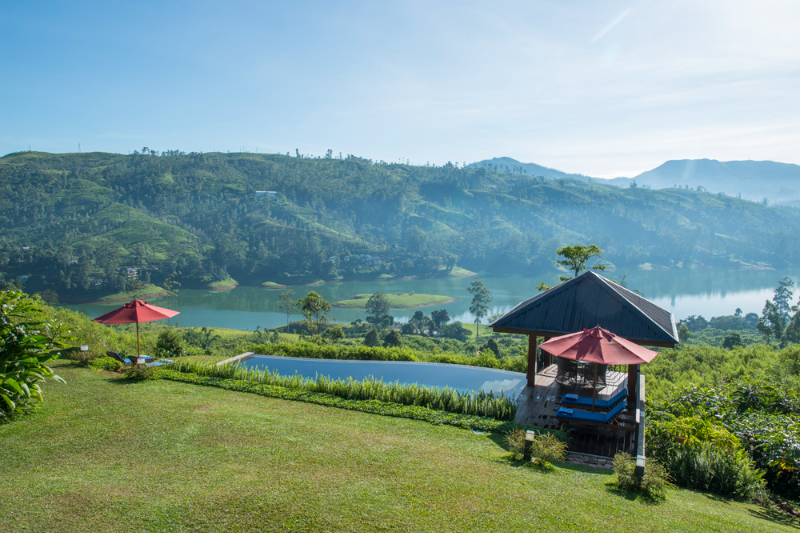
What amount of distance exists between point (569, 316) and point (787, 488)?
3133mm

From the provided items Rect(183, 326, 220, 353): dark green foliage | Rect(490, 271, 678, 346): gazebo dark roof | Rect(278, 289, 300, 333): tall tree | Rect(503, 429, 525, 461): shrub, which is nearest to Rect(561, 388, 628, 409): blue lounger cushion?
Rect(490, 271, 678, 346): gazebo dark roof

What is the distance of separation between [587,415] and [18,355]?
701 cm

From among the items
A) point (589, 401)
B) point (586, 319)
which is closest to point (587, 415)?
point (589, 401)

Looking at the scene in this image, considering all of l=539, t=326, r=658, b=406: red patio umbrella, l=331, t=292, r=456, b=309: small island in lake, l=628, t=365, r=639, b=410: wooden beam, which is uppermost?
l=539, t=326, r=658, b=406: red patio umbrella

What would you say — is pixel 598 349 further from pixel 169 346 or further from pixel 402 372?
pixel 169 346

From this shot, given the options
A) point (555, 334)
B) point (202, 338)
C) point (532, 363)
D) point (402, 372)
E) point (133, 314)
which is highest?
point (555, 334)

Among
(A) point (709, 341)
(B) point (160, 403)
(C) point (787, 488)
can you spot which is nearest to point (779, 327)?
(A) point (709, 341)

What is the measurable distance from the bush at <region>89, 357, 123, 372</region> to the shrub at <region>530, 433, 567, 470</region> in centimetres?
761

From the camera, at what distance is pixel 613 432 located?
6.00 m

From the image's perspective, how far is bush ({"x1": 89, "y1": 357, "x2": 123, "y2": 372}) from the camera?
8727 mm

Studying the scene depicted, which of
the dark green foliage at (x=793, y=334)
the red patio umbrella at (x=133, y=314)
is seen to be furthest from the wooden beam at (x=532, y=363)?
the dark green foliage at (x=793, y=334)

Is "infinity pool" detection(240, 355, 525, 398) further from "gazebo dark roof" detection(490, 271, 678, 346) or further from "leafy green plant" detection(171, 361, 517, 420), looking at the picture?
"gazebo dark roof" detection(490, 271, 678, 346)

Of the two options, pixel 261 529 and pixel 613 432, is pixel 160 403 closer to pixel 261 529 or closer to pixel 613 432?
pixel 261 529

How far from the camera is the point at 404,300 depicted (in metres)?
60.5
